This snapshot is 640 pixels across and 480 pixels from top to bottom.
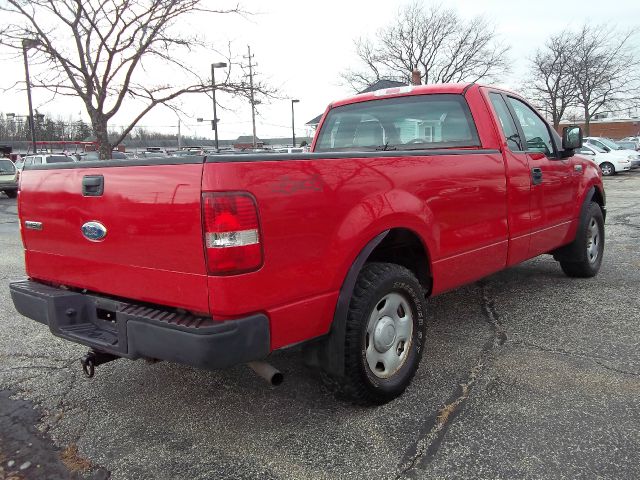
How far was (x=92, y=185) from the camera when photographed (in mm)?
2658

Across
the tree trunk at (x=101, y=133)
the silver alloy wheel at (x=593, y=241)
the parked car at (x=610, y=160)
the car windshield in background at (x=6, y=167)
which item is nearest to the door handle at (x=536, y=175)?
the silver alloy wheel at (x=593, y=241)

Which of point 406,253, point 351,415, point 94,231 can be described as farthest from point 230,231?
point 406,253

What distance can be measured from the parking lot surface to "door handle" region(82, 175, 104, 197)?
1283mm

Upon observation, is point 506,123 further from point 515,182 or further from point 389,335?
point 389,335

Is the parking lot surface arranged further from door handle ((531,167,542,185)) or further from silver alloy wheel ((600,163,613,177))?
silver alloy wheel ((600,163,613,177))

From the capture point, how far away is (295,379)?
346 cm

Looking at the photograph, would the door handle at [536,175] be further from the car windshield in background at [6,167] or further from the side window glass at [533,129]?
the car windshield in background at [6,167]

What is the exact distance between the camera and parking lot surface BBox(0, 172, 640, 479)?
2.51 m

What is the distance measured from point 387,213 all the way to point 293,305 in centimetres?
77

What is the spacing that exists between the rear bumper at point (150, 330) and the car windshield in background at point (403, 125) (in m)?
2.48

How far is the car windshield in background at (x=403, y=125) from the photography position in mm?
4172

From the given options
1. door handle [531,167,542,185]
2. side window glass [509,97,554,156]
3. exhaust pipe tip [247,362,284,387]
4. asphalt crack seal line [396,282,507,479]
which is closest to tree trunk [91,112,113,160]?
side window glass [509,97,554,156]

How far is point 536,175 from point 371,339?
7.71 ft

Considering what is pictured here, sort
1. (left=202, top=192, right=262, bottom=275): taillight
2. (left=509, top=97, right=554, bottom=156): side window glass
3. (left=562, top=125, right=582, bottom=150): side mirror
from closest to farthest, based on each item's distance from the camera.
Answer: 1. (left=202, top=192, right=262, bottom=275): taillight
2. (left=509, top=97, right=554, bottom=156): side window glass
3. (left=562, top=125, right=582, bottom=150): side mirror
